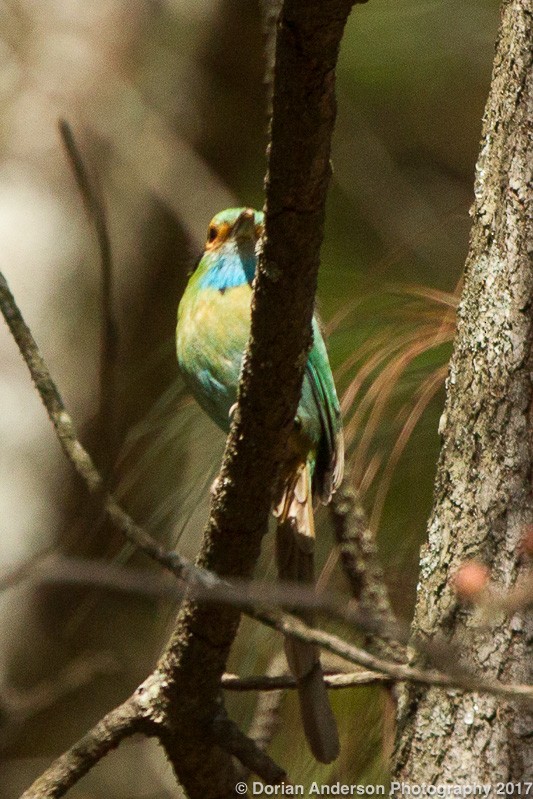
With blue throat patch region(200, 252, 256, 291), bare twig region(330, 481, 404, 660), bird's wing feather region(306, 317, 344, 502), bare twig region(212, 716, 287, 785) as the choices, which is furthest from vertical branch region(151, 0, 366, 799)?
blue throat patch region(200, 252, 256, 291)

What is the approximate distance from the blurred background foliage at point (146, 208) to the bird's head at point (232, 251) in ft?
1.00

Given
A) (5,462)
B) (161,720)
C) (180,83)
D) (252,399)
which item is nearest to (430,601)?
(252,399)

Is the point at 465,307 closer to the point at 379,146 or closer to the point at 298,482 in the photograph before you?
the point at 298,482

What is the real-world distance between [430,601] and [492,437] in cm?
29

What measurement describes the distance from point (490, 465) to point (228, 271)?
1443 mm

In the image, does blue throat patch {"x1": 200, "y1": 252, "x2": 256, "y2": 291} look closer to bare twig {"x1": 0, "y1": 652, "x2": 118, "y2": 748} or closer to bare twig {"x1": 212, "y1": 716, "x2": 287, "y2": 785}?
bare twig {"x1": 0, "y1": 652, "x2": 118, "y2": 748}

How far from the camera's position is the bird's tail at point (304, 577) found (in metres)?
2.26

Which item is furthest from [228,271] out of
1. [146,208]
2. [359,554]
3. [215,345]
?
[146,208]

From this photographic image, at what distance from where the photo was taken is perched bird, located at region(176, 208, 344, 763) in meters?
2.30

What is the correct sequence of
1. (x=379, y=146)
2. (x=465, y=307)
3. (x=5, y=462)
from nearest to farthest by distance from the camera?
1. (x=465, y=307)
2. (x=5, y=462)
3. (x=379, y=146)

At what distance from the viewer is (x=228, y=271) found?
3115mm

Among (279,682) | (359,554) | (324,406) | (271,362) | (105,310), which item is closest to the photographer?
(105,310)

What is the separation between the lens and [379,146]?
5.33 metres

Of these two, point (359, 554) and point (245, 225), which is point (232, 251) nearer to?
point (245, 225)
